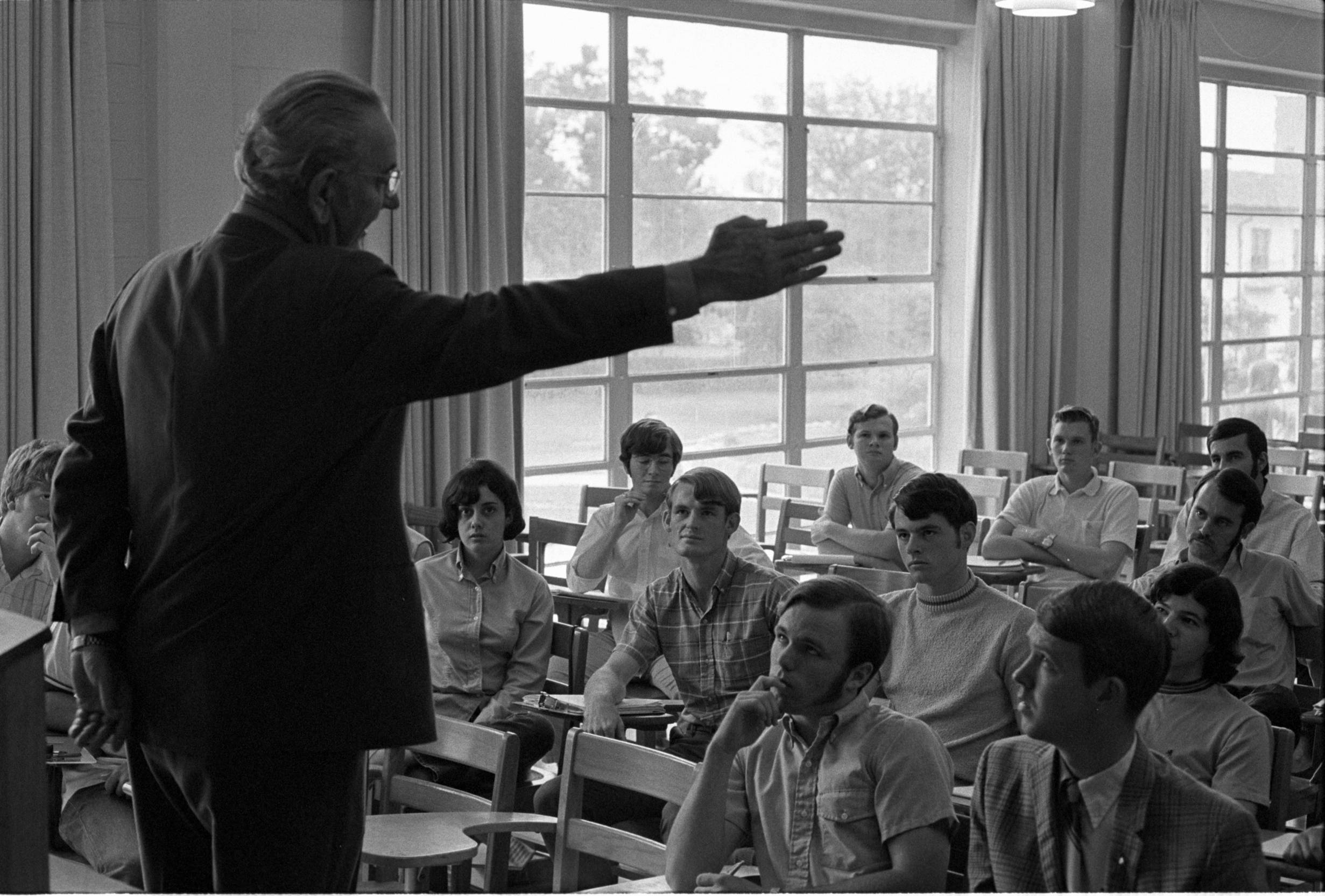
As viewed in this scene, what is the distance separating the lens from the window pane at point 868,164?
8516 millimetres

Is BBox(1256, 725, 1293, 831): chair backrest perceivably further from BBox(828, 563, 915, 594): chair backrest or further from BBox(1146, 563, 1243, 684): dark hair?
BBox(828, 563, 915, 594): chair backrest

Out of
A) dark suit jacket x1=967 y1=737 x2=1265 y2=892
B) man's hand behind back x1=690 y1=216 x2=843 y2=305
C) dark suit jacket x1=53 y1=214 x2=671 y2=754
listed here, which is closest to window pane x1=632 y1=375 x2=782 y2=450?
dark suit jacket x1=967 y1=737 x2=1265 y2=892

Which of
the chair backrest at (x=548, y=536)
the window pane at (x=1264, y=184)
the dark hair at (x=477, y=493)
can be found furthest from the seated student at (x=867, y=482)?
the window pane at (x=1264, y=184)

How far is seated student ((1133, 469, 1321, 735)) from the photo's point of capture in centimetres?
430

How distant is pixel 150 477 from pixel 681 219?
20.8 feet

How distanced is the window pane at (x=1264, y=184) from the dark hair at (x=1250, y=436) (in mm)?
6319

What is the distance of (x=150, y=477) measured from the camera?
5.74 ft

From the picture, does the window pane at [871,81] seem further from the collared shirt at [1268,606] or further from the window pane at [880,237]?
the collared shirt at [1268,606]

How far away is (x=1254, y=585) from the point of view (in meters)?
4.41

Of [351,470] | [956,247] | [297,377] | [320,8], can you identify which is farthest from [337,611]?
[956,247]

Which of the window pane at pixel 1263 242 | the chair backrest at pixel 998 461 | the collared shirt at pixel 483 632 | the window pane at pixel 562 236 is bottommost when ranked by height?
the collared shirt at pixel 483 632

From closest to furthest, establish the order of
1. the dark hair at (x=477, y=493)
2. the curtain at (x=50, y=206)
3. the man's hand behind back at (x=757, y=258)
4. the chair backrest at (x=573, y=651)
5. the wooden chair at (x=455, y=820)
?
the man's hand behind back at (x=757, y=258) → the wooden chair at (x=455, y=820) → the chair backrest at (x=573, y=651) → the dark hair at (x=477, y=493) → the curtain at (x=50, y=206)

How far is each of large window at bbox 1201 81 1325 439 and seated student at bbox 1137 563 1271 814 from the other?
8112mm

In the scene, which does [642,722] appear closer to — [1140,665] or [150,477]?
[1140,665]
